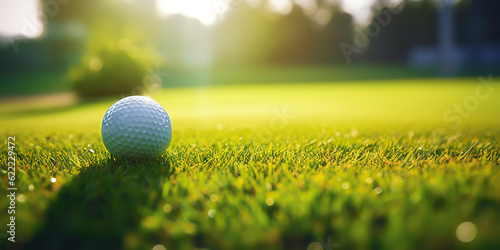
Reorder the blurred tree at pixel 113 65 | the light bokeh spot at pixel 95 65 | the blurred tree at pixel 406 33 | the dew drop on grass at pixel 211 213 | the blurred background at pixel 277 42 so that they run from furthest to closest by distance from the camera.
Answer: the blurred tree at pixel 406 33 → the blurred background at pixel 277 42 → the light bokeh spot at pixel 95 65 → the blurred tree at pixel 113 65 → the dew drop on grass at pixel 211 213

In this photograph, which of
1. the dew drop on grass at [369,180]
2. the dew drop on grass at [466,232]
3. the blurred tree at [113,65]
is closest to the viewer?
the dew drop on grass at [466,232]

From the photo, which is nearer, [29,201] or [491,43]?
[29,201]

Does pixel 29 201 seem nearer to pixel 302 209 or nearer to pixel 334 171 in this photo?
pixel 302 209

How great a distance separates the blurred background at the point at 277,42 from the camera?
27984 millimetres

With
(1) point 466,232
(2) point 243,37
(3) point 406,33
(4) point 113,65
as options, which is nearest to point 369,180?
(1) point 466,232

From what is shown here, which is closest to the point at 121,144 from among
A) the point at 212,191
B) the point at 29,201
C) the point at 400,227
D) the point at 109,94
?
the point at 29,201

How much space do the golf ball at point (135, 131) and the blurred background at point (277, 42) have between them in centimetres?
2183

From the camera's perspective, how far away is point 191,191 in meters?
1.77

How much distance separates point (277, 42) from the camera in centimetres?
4000

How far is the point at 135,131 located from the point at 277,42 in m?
39.1

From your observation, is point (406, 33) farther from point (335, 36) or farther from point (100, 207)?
point (100, 207)

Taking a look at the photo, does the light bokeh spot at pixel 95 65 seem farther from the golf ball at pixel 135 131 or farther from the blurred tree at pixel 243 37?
the blurred tree at pixel 243 37

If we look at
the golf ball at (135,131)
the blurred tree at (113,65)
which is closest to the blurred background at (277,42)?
the blurred tree at (113,65)

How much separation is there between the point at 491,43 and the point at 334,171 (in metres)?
43.9
